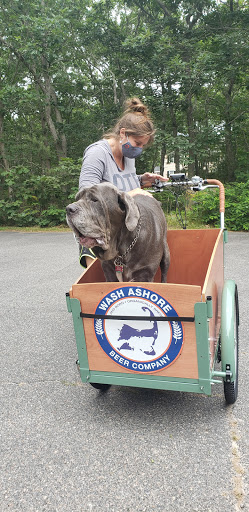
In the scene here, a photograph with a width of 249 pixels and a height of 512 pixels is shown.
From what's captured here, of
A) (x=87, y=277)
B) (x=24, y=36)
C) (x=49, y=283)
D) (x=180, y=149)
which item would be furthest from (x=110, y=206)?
(x=24, y=36)

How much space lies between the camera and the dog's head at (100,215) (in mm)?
Result: 1879

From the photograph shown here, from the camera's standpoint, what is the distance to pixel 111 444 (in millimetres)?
2035

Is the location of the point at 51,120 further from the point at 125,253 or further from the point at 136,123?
the point at 125,253

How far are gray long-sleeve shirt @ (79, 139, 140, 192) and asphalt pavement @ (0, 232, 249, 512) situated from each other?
1.49 meters

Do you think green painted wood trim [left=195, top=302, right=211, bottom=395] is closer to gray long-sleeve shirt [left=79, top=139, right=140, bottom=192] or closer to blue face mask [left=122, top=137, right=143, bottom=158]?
gray long-sleeve shirt [left=79, top=139, right=140, bottom=192]

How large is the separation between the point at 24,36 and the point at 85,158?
1069 centimetres

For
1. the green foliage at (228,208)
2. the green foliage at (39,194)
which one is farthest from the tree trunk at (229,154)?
the green foliage at (39,194)

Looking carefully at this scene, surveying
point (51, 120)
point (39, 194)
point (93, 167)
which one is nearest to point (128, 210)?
point (93, 167)

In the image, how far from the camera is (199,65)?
9.27 meters

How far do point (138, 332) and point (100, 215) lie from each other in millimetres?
672

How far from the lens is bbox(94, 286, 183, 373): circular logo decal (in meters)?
1.90

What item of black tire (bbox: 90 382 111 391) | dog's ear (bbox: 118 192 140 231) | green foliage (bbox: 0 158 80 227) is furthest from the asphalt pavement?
green foliage (bbox: 0 158 80 227)

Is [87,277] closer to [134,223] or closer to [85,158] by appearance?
[134,223]

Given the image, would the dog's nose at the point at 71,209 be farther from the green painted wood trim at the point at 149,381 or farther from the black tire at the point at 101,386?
the black tire at the point at 101,386
